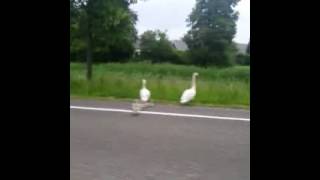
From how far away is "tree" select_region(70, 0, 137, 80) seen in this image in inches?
368

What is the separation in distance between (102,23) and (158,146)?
549 cm

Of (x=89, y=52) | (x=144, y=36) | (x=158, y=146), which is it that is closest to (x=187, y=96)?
(x=158, y=146)

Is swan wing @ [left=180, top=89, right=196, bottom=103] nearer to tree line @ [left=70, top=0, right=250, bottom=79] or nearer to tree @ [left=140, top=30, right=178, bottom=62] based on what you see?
tree line @ [left=70, top=0, right=250, bottom=79]

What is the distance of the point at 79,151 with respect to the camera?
14.6 ft

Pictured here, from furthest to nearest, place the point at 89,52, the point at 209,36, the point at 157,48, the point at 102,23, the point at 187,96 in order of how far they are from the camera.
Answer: the point at 209,36
the point at 157,48
the point at 89,52
the point at 102,23
the point at 187,96

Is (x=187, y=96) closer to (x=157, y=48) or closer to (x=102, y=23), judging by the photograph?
(x=102, y=23)

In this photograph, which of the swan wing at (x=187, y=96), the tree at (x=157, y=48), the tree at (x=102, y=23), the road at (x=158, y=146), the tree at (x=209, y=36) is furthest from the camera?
the tree at (x=157, y=48)

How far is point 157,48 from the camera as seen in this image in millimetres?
16250

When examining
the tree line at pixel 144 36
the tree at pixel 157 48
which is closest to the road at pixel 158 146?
the tree line at pixel 144 36

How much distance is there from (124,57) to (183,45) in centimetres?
319

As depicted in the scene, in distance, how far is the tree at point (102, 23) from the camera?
934cm

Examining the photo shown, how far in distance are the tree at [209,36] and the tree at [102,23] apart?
3393mm

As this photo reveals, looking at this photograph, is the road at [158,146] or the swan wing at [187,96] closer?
the road at [158,146]

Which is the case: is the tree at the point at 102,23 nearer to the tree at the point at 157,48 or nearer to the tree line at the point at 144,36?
the tree line at the point at 144,36
